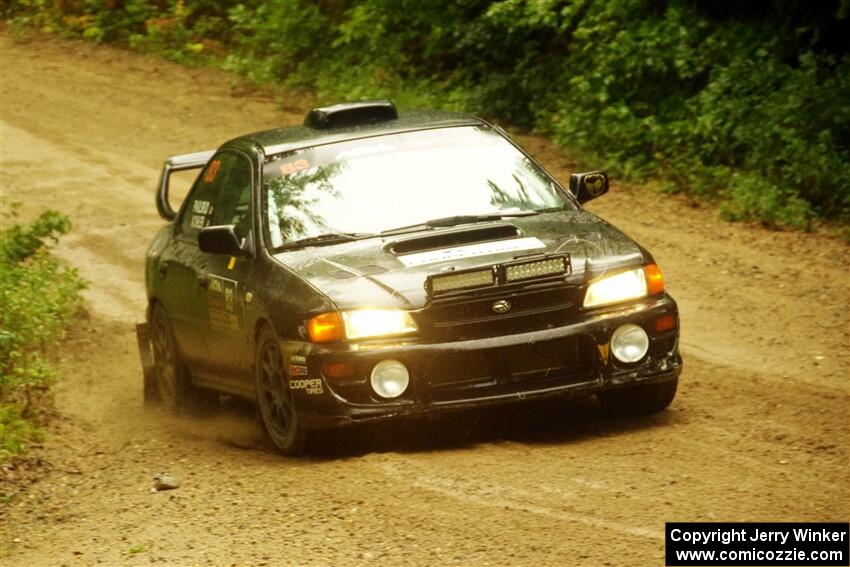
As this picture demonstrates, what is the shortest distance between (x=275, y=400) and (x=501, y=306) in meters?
1.32

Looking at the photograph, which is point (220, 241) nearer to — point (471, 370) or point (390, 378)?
point (390, 378)

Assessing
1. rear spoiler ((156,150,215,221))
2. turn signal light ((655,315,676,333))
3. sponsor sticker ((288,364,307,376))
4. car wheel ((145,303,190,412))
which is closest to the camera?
sponsor sticker ((288,364,307,376))

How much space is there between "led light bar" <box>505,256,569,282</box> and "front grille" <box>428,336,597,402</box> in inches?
12.2

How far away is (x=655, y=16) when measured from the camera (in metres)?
17.1

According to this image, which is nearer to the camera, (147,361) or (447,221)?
(447,221)

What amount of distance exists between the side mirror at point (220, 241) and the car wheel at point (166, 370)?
5.23 ft

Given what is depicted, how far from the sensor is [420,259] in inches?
293

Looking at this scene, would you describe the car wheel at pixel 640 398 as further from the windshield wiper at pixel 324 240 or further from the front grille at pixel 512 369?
the windshield wiper at pixel 324 240

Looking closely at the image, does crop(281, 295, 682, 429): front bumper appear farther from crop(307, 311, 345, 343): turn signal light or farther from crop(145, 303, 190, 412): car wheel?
crop(145, 303, 190, 412): car wheel

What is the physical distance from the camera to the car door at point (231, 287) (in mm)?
8188

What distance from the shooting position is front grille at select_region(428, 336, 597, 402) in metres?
7.26

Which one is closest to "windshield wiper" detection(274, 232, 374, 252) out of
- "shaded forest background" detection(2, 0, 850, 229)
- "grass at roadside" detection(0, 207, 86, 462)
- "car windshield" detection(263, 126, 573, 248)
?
"car windshield" detection(263, 126, 573, 248)

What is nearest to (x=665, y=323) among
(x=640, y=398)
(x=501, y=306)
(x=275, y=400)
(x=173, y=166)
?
(x=640, y=398)

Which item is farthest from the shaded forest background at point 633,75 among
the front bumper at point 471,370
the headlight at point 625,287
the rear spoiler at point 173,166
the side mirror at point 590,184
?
the front bumper at point 471,370
